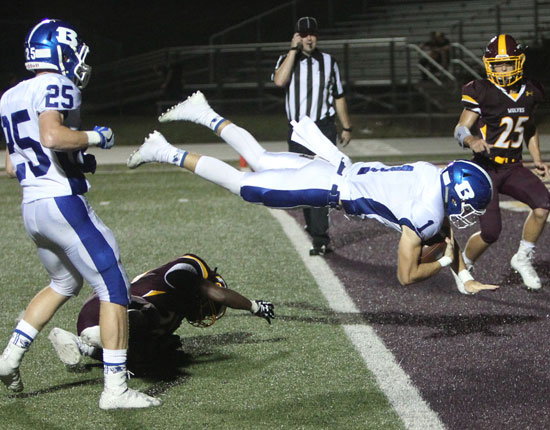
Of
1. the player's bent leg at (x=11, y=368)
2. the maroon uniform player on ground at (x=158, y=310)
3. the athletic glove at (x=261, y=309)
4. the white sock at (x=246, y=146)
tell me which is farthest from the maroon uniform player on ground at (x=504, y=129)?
the player's bent leg at (x=11, y=368)

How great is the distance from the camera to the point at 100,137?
12.1 ft

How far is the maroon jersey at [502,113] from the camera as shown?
583 cm

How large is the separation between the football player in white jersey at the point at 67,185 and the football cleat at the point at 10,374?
0.44 m

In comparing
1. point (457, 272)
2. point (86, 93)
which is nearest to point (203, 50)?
point (86, 93)

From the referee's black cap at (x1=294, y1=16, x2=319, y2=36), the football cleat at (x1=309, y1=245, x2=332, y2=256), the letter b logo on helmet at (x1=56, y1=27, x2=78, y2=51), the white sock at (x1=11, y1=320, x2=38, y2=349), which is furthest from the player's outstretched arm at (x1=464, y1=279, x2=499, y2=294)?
the referee's black cap at (x1=294, y1=16, x2=319, y2=36)

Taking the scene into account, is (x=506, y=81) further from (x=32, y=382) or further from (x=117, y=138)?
(x=117, y=138)

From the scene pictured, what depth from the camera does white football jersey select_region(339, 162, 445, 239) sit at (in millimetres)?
4297

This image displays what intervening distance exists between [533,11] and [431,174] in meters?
17.9

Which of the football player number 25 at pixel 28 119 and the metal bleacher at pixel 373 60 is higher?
the football player number 25 at pixel 28 119

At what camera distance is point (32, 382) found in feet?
13.9

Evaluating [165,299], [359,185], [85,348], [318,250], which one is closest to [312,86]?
[318,250]

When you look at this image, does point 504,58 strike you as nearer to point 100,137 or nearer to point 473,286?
point 473,286

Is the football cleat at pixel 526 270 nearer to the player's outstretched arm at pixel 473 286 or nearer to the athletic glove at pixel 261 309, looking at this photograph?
the player's outstretched arm at pixel 473 286

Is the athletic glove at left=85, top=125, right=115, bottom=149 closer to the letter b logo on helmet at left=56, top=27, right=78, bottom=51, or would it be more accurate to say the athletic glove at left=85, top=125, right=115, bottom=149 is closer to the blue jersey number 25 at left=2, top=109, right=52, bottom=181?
the blue jersey number 25 at left=2, top=109, right=52, bottom=181
